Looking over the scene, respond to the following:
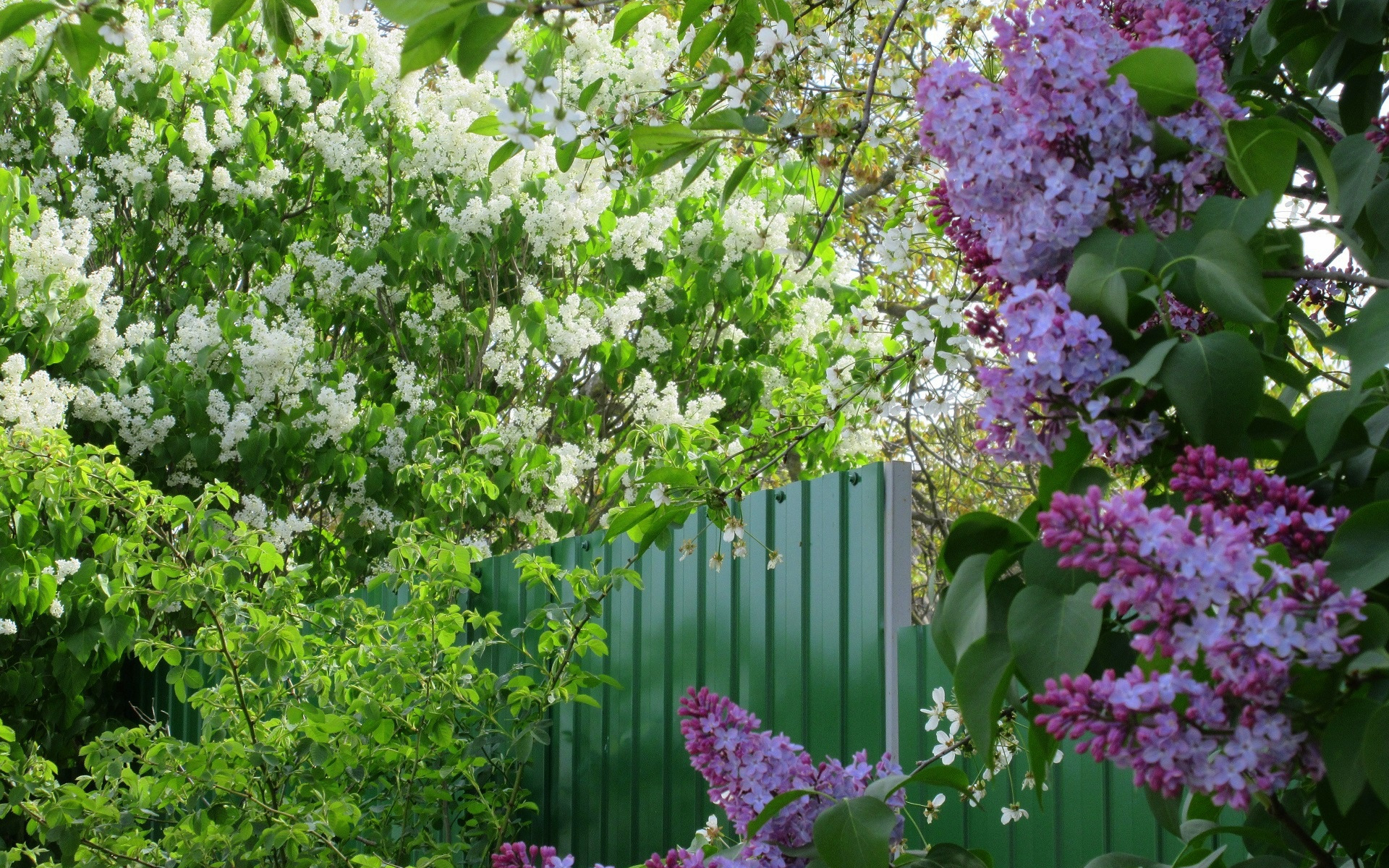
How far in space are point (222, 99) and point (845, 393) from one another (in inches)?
214

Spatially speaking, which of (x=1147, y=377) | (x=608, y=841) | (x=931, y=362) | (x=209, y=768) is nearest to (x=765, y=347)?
(x=608, y=841)

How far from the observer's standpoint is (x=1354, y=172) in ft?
3.03

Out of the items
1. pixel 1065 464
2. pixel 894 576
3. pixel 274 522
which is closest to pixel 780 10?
pixel 1065 464

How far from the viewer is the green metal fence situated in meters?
2.23

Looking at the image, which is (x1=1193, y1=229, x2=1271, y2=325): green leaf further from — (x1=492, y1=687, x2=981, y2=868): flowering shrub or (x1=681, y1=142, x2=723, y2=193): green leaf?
(x1=681, y1=142, x2=723, y2=193): green leaf

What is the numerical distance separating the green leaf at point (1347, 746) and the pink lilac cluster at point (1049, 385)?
0.69 feet

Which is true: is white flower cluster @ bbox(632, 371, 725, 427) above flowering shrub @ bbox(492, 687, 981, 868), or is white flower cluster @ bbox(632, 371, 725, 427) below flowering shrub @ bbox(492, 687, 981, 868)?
above

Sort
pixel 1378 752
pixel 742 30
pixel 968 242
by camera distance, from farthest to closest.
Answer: pixel 742 30 → pixel 968 242 → pixel 1378 752

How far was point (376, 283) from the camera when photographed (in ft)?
20.3

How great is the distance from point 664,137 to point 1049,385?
2.12 feet

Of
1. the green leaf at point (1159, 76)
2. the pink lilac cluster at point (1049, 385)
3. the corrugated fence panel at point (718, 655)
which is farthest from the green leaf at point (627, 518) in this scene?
the green leaf at point (1159, 76)

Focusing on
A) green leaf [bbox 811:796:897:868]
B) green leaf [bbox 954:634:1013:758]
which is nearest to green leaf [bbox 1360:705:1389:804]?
green leaf [bbox 954:634:1013:758]

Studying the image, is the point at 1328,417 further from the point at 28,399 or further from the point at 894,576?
the point at 28,399

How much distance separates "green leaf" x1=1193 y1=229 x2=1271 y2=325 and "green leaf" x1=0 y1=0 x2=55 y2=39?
93 centimetres
